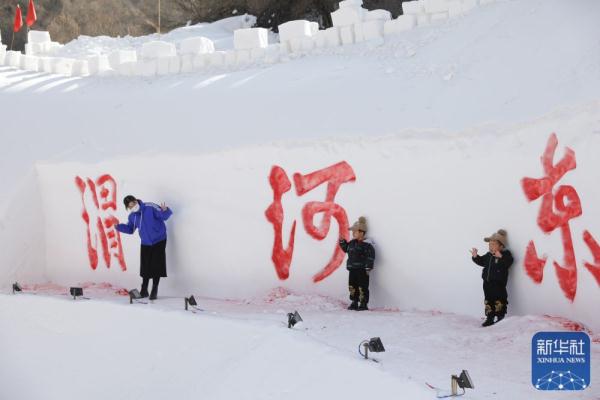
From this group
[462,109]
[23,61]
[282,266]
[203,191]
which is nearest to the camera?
[462,109]

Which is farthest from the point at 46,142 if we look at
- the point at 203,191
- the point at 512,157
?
the point at 512,157

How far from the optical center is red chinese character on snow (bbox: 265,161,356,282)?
7672 mm

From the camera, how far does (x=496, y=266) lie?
21.3 feet

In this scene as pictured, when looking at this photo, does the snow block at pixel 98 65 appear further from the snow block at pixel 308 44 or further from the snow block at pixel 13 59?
the snow block at pixel 308 44

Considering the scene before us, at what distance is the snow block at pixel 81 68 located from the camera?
11.1m

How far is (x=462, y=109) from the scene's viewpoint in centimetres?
705

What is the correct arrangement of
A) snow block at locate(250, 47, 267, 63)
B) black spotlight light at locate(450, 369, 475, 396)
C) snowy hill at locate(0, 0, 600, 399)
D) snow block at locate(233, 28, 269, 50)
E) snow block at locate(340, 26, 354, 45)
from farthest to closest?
snow block at locate(233, 28, 269, 50)
snow block at locate(250, 47, 267, 63)
snow block at locate(340, 26, 354, 45)
snowy hill at locate(0, 0, 600, 399)
black spotlight light at locate(450, 369, 475, 396)

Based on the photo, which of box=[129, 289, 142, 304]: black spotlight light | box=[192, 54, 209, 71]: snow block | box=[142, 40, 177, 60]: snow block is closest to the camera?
box=[129, 289, 142, 304]: black spotlight light

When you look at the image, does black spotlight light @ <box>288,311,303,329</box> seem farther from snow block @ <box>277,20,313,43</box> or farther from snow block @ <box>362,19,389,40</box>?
snow block @ <box>277,20,313,43</box>

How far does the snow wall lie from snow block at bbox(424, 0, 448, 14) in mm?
1699

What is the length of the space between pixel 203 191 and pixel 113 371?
77.1 inches

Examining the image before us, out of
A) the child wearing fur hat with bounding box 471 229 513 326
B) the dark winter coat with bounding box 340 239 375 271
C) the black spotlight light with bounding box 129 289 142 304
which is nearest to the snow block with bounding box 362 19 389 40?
the dark winter coat with bounding box 340 239 375 271

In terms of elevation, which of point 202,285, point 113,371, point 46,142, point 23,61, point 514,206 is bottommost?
point 113,371

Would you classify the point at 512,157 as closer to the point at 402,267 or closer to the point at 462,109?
the point at 462,109
